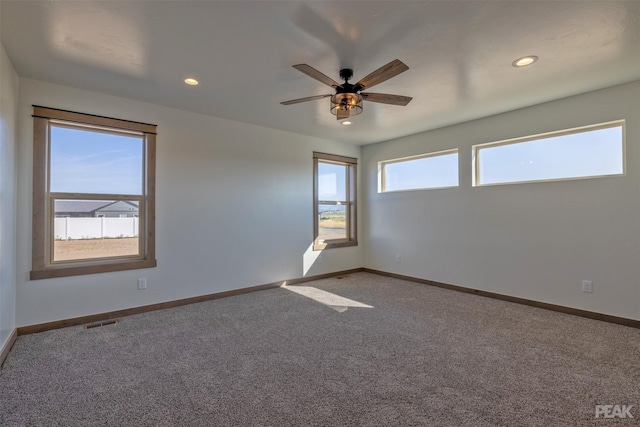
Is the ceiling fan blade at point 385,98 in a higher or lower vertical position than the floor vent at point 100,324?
higher

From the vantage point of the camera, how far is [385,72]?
233cm

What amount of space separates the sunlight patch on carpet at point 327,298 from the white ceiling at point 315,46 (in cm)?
262

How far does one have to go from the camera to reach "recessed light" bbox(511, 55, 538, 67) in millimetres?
2668

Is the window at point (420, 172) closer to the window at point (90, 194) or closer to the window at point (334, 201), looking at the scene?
the window at point (334, 201)

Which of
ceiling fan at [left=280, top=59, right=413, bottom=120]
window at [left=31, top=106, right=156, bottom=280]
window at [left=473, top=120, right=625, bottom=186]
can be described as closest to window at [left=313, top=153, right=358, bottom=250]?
window at [left=473, top=120, right=625, bottom=186]

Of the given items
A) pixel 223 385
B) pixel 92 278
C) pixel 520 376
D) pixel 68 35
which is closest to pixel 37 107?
pixel 68 35

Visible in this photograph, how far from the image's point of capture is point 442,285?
4879mm

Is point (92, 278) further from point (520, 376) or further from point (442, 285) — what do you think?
point (442, 285)

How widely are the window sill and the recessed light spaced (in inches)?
177

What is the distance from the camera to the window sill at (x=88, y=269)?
3.08 m

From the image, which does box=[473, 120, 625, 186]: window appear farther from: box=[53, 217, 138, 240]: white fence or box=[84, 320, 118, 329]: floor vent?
box=[84, 320, 118, 329]: floor vent

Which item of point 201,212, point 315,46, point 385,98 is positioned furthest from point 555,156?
point 201,212

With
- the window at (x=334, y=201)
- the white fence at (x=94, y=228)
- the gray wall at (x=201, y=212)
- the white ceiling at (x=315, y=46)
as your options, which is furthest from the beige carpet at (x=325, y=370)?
the white ceiling at (x=315, y=46)

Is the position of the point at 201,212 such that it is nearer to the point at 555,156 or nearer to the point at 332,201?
the point at 332,201
